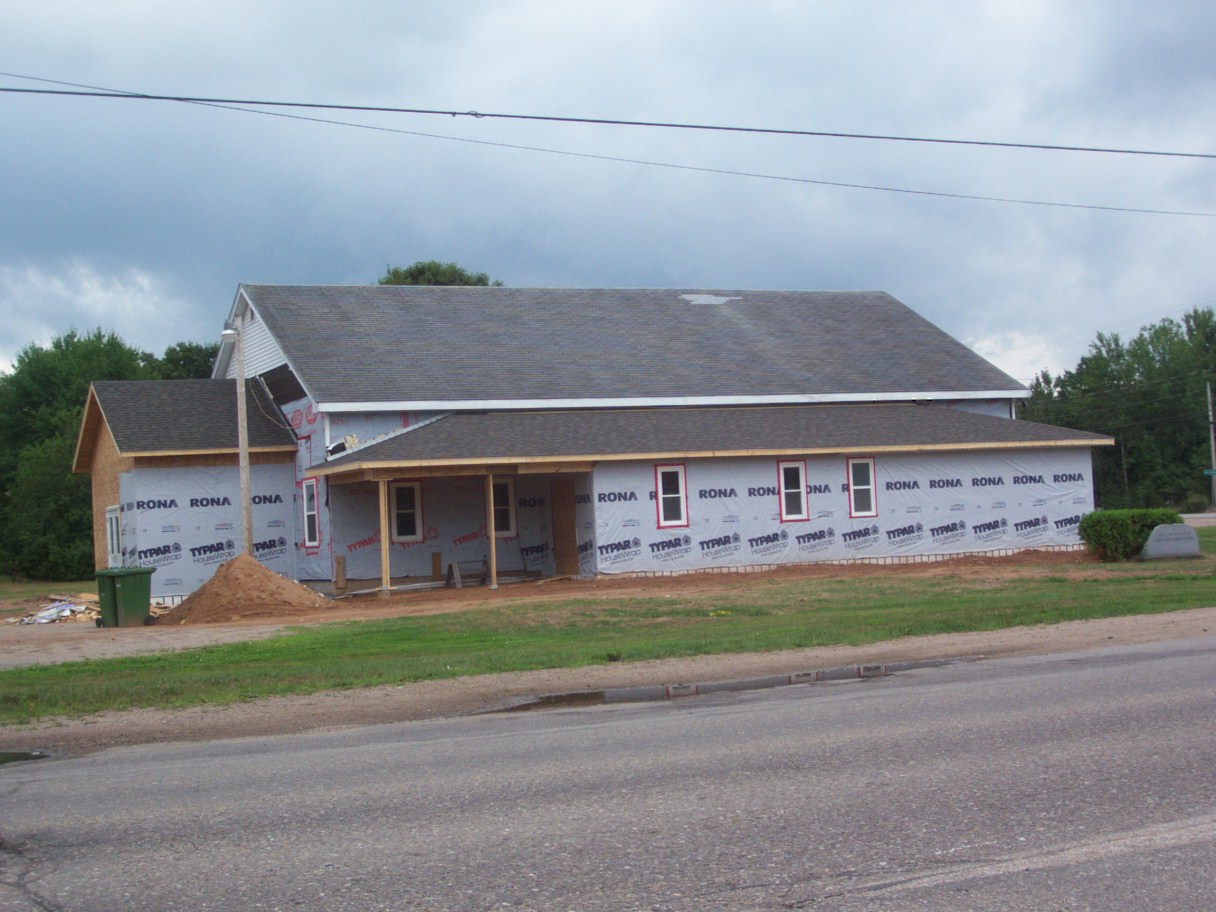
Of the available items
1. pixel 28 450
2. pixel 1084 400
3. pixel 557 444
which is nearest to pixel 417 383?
pixel 557 444

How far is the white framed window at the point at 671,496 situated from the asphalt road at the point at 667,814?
18170 mm

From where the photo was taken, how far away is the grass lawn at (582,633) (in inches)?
531

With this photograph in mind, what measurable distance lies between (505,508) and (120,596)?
32.8 feet

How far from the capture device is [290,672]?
14383 mm

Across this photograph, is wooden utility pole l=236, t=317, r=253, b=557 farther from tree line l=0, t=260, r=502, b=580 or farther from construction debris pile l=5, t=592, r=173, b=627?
tree line l=0, t=260, r=502, b=580

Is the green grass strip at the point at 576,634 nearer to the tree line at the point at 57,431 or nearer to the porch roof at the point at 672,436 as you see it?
the porch roof at the point at 672,436

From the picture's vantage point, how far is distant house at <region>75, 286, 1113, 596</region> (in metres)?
28.3

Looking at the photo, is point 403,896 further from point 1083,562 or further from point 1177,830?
point 1083,562

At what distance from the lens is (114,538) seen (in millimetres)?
32531

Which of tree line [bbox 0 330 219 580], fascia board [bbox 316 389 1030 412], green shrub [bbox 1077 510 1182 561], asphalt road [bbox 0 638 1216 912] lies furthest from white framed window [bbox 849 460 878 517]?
tree line [bbox 0 330 219 580]

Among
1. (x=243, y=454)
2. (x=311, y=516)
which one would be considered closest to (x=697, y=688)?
(x=243, y=454)

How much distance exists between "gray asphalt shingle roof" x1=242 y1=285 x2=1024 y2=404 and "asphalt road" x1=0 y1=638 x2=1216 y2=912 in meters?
20.2

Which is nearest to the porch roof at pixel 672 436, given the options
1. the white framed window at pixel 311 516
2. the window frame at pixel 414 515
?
the window frame at pixel 414 515

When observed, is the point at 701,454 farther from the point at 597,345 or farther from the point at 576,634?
the point at 576,634
